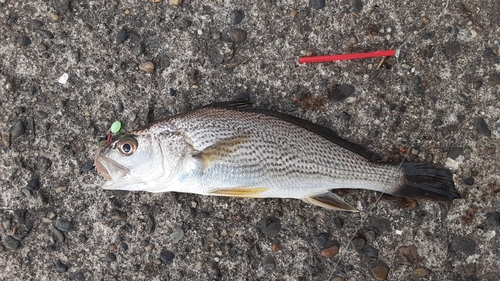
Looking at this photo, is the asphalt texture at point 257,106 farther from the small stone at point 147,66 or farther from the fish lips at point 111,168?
the fish lips at point 111,168

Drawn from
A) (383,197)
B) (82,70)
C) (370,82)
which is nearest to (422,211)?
(383,197)

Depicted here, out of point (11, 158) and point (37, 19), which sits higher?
point (37, 19)

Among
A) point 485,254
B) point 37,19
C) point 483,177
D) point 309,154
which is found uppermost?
point 37,19

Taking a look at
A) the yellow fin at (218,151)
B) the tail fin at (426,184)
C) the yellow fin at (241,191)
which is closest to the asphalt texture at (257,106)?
the tail fin at (426,184)

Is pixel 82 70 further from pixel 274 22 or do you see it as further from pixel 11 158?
pixel 274 22

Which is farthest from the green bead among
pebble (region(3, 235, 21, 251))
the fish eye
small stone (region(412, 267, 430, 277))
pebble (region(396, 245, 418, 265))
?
small stone (region(412, 267, 430, 277))

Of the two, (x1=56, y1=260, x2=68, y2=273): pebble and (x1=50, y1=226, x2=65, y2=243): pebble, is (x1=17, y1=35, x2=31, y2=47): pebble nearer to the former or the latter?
(x1=50, y1=226, x2=65, y2=243): pebble
